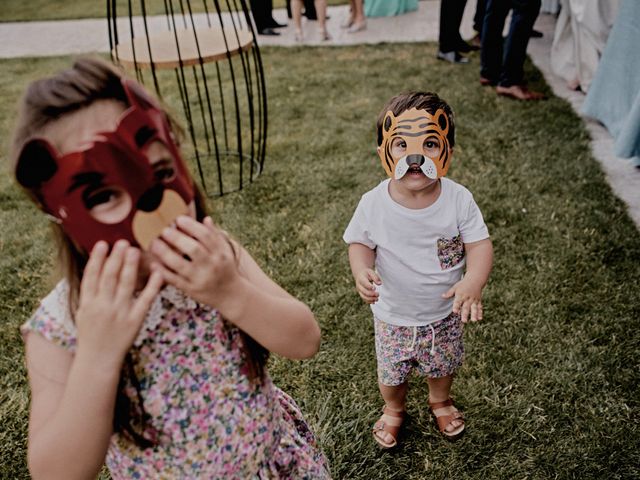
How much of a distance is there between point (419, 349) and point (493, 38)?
3705mm

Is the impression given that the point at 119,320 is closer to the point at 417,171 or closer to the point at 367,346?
the point at 417,171

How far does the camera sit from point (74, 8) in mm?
9547

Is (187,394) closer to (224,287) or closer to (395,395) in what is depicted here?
(224,287)

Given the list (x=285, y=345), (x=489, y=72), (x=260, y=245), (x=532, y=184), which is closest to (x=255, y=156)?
(x=260, y=245)

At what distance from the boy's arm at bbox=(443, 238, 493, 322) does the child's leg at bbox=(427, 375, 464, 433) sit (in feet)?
1.61

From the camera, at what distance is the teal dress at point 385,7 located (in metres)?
7.64

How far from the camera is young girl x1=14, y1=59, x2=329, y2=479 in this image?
2.68ft

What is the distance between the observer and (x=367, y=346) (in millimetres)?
2426

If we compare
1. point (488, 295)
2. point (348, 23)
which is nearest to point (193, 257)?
point (488, 295)

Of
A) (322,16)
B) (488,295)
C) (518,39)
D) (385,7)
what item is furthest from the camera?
(385,7)

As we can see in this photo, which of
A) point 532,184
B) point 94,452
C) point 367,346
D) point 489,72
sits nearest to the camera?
point 94,452

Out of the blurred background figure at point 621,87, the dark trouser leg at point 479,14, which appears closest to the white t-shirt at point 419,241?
the blurred background figure at point 621,87

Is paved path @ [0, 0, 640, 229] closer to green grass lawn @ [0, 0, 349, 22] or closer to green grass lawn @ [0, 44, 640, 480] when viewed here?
green grass lawn @ [0, 0, 349, 22]

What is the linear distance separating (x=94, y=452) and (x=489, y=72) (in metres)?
4.70
